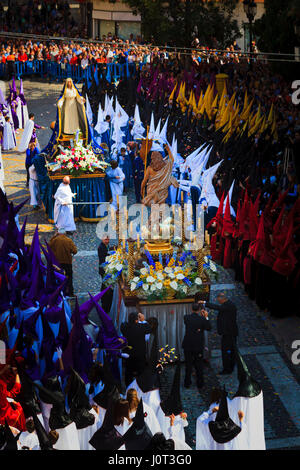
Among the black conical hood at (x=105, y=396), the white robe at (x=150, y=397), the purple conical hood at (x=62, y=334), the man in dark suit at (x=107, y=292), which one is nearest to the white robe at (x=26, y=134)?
the man in dark suit at (x=107, y=292)

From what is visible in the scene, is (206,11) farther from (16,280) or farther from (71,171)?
(16,280)

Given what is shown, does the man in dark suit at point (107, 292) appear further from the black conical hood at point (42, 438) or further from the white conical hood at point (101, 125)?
the white conical hood at point (101, 125)

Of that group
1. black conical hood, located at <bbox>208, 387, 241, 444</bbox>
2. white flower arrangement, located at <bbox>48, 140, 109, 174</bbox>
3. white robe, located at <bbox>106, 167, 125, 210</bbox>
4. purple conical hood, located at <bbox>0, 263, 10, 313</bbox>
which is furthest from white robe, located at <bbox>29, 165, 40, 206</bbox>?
black conical hood, located at <bbox>208, 387, 241, 444</bbox>

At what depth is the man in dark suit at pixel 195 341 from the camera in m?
8.91

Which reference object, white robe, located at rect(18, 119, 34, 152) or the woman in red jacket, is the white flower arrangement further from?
the woman in red jacket

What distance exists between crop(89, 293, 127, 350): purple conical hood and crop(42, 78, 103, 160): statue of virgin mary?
29.1 ft

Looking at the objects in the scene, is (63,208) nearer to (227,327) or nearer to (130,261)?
(130,261)

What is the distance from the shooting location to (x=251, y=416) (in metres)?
6.48

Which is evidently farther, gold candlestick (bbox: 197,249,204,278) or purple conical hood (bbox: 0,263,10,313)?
gold candlestick (bbox: 197,249,204,278)

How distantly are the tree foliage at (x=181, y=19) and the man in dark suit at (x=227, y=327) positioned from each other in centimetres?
2170

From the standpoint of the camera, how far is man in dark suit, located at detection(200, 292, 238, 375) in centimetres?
916

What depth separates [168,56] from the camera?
3070 centimetres

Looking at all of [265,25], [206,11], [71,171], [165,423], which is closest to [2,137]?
[71,171]

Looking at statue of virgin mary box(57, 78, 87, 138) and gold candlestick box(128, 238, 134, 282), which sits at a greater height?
statue of virgin mary box(57, 78, 87, 138)
